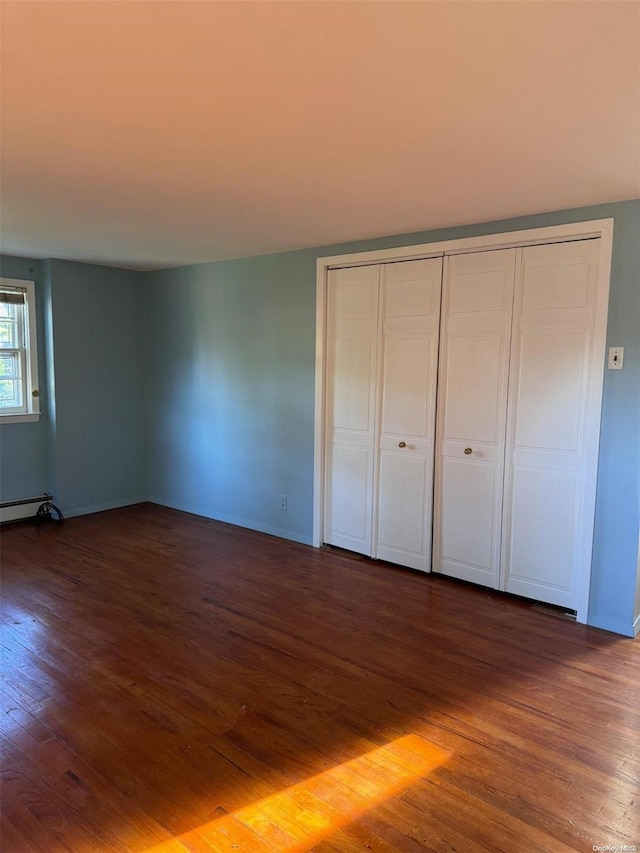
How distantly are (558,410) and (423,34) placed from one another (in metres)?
2.28

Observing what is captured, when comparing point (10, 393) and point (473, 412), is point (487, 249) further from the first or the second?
point (10, 393)

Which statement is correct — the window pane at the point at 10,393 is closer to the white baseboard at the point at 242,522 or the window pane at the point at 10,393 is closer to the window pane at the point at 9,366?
the window pane at the point at 9,366

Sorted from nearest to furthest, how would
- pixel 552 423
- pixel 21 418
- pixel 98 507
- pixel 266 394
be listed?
1. pixel 552 423
2. pixel 266 394
3. pixel 21 418
4. pixel 98 507

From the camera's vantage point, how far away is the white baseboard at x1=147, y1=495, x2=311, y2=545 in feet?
14.8

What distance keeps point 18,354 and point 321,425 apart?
2888 mm

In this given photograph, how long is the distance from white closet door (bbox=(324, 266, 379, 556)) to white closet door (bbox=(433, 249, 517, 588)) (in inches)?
22.4

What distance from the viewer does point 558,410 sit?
3186mm

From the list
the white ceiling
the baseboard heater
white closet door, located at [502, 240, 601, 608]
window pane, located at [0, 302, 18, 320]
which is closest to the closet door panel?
white closet door, located at [502, 240, 601, 608]

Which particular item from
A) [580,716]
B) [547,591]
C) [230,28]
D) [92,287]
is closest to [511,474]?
[547,591]

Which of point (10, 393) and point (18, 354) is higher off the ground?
point (18, 354)

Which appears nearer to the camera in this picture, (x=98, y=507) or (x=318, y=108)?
(x=318, y=108)

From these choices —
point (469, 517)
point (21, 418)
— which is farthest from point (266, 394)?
point (21, 418)

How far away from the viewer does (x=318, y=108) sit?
73.2 inches

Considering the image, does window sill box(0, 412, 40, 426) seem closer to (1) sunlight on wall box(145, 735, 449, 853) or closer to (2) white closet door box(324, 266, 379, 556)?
(2) white closet door box(324, 266, 379, 556)
